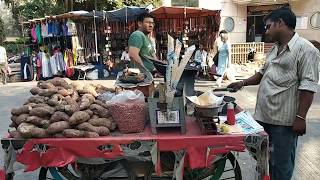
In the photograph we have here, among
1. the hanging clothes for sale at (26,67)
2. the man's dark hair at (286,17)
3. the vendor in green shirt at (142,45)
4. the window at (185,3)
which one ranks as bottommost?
the hanging clothes for sale at (26,67)

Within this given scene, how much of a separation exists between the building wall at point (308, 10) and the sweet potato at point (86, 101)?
56.8ft

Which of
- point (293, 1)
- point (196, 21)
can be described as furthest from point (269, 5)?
point (196, 21)

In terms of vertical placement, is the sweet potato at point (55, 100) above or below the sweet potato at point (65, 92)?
below

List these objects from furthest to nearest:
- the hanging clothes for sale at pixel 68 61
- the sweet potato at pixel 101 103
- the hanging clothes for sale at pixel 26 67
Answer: the hanging clothes for sale at pixel 26 67 → the hanging clothes for sale at pixel 68 61 → the sweet potato at pixel 101 103

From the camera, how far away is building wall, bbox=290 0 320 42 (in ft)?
58.5

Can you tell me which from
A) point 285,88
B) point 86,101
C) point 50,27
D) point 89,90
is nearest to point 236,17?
point 50,27

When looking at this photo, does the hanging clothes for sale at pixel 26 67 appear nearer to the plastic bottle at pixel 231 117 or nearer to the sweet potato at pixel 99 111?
the sweet potato at pixel 99 111

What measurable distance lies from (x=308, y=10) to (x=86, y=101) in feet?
59.9

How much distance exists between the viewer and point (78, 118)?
2713 millimetres

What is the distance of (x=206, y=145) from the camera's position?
2.58 metres

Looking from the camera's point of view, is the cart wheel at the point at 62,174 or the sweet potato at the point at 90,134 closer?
the sweet potato at the point at 90,134

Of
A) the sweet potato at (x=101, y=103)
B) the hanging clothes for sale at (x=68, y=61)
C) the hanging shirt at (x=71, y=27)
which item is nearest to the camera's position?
the sweet potato at (x=101, y=103)

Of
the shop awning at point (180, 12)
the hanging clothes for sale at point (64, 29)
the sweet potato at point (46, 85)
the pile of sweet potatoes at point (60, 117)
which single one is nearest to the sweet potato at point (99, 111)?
the pile of sweet potatoes at point (60, 117)

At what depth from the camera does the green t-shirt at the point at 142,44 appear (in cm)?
441
